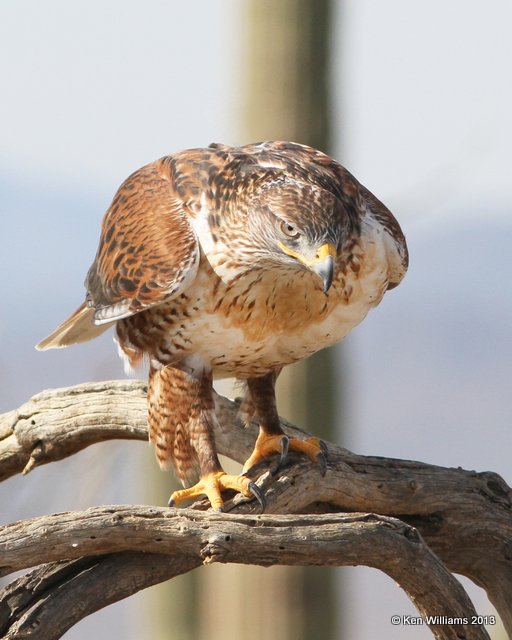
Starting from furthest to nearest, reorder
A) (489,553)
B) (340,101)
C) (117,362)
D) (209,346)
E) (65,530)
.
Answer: (340,101) < (117,362) < (489,553) < (209,346) < (65,530)

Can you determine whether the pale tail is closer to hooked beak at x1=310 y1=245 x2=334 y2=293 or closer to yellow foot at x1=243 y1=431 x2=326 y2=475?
yellow foot at x1=243 y1=431 x2=326 y2=475

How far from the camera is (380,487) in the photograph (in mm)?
3959

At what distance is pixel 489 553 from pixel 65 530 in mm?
1791

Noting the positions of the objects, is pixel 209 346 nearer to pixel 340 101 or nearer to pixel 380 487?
pixel 380 487

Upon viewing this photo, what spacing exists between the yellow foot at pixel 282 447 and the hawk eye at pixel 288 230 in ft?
Answer: 2.86

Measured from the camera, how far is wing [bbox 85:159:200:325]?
3738 millimetres

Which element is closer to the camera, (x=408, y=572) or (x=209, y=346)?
(x=408, y=572)

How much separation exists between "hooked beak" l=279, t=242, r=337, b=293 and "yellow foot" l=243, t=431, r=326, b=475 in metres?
0.81

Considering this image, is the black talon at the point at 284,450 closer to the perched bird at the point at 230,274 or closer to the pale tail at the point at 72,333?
the perched bird at the point at 230,274

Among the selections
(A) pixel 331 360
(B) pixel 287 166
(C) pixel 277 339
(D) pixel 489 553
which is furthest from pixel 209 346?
(A) pixel 331 360

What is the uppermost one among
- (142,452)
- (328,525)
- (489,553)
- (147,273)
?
(147,273)

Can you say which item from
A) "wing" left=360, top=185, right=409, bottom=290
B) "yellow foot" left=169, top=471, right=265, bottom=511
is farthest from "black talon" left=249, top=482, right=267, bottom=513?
"wing" left=360, top=185, right=409, bottom=290

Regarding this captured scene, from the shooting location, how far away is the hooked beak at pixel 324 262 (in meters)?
3.38

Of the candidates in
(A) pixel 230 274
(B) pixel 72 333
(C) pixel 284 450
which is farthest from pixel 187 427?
(B) pixel 72 333
